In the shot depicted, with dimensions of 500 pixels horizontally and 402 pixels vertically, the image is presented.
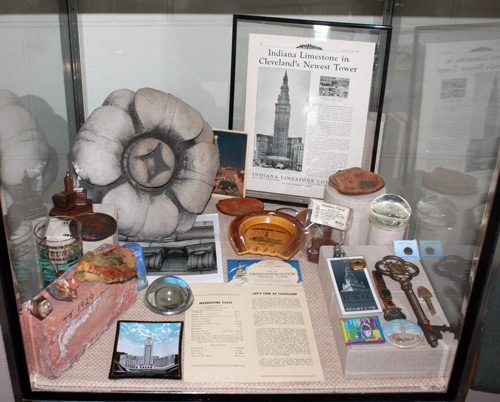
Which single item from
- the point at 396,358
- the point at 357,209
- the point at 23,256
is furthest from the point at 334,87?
the point at 23,256

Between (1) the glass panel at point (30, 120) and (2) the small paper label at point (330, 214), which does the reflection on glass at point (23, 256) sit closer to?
(1) the glass panel at point (30, 120)

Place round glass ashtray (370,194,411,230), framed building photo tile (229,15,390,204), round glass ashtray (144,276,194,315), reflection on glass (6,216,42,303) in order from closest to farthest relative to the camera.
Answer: reflection on glass (6,216,42,303) < round glass ashtray (144,276,194,315) < round glass ashtray (370,194,411,230) < framed building photo tile (229,15,390,204)

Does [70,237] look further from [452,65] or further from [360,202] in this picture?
[452,65]

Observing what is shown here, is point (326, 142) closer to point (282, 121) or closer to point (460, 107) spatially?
point (282, 121)

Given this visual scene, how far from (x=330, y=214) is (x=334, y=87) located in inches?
13.6

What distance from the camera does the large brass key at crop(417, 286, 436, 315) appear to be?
0.90m

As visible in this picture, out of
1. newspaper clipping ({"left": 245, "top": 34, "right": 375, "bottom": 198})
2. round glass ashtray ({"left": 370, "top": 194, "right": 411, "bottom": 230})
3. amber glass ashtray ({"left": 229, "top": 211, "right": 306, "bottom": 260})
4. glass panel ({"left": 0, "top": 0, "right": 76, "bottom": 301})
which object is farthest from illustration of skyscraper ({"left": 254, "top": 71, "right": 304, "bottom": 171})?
glass panel ({"left": 0, "top": 0, "right": 76, "bottom": 301})

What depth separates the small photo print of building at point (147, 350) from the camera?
82cm

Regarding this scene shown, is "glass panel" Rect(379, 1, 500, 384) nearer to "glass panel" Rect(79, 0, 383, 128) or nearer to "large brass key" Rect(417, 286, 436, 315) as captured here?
"large brass key" Rect(417, 286, 436, 315)

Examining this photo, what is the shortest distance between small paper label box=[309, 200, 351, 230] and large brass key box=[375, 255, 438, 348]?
0.12 metres

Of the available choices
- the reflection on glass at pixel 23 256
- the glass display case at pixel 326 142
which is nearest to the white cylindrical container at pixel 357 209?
the glass display case at pixel 326 142

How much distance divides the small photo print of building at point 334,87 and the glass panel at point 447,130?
0.44 feet

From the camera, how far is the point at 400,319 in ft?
2.82

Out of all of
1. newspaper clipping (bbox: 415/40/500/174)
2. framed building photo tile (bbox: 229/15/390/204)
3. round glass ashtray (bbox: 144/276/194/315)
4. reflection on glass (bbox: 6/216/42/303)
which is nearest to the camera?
reflection on glass (bbox: 6/216/42/303)
